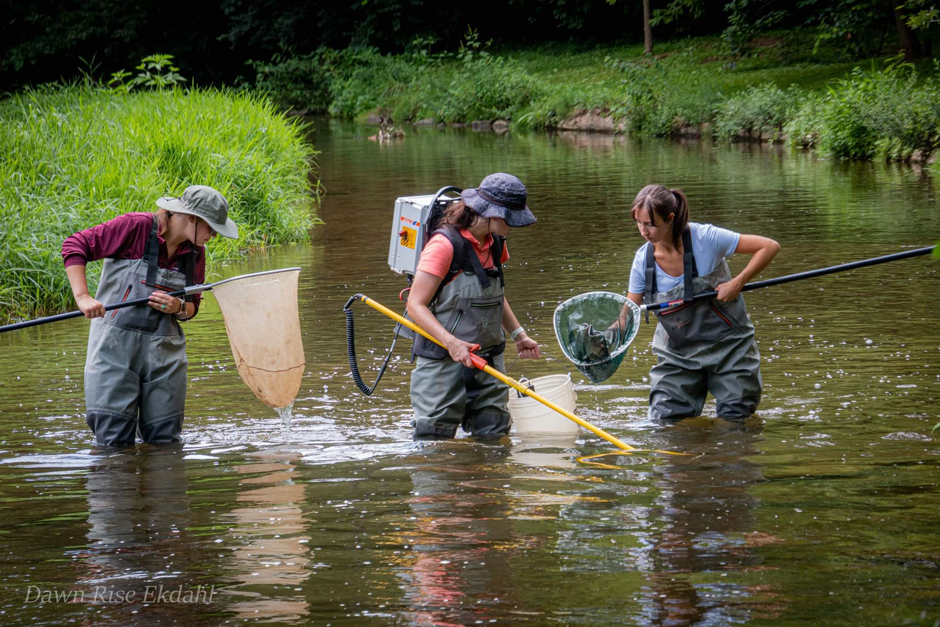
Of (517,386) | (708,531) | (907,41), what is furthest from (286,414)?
(907,41)

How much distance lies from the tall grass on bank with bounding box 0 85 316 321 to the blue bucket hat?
5.69 metres

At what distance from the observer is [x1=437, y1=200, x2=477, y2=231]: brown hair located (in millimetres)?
5184

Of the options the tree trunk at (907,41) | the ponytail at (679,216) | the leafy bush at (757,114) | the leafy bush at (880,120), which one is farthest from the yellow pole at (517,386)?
the tree trunk at (907,41)

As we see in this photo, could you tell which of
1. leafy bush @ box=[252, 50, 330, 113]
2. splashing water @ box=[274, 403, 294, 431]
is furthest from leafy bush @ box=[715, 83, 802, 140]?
leafy bush @ box=[252, 50, 330, 113]

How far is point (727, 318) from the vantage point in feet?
18.1

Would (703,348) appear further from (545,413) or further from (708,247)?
(545,413)

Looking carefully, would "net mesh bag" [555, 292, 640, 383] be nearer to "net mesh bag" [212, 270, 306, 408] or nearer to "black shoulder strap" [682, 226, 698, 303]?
"black shoulder strap" [682, 226, 698, 303]

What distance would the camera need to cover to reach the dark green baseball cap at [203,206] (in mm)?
5312

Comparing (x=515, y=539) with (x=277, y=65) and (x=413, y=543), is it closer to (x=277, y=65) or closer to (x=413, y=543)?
(x=413, y=543)

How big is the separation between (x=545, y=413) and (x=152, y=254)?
6.78 feet

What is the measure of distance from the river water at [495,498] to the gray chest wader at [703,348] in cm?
14

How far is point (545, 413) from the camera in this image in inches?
224

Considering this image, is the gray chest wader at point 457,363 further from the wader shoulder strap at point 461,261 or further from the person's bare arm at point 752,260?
the person's bare arm at point 752,260

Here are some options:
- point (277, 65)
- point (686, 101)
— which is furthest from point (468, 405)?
point (277, 65)
